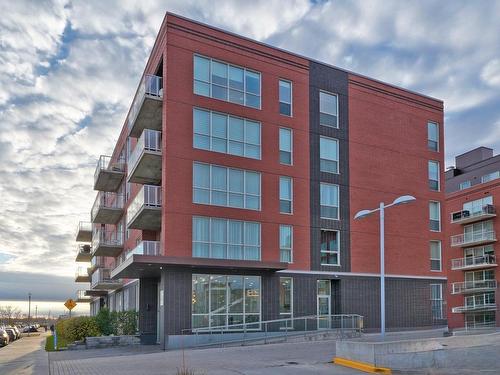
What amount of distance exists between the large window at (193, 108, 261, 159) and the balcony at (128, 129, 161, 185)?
2083mm

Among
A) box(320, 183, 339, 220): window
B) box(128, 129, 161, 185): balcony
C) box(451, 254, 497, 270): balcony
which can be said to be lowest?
box(451, 254, 497, 270): balcony

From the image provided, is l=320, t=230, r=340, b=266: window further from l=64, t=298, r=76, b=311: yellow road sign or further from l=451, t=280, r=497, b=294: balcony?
l=451, t=280, r=497, b=294: balcony

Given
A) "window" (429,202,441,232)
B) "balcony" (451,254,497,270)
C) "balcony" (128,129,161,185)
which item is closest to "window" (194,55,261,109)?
"balcony" (128,129,161,185)

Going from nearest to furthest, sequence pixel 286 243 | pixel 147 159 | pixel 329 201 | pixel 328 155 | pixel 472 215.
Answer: pixel 147 159 < pixel 286 243 < pixel 329 201 < pixel 328 155 < pixel 472 215

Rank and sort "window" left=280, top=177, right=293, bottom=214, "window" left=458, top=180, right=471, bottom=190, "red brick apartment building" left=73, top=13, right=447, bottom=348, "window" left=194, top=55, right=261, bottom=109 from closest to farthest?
"red brick apartment building" left=73, top=13, right=447, bottom=348 < "window" left=194, top=55, right=261, bottom=109 < "window" left=280, top=177, right=293, bottom=214 < "window" left=458, top=180, right=471, bottom=190

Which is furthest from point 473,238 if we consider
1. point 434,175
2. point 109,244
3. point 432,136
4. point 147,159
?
point 147,159

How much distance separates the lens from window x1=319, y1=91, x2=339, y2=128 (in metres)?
33.3

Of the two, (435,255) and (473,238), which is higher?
(473,238)

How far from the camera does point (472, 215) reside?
185 ft

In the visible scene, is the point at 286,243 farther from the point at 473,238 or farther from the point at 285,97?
the point at 473,238

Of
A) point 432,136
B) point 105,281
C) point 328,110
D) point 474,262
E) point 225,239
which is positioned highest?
point 328,110

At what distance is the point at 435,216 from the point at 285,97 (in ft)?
43.0

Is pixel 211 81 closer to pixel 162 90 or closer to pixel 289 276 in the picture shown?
pixel 162 90

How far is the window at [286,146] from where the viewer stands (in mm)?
31453
